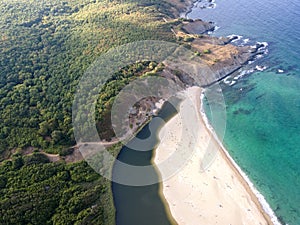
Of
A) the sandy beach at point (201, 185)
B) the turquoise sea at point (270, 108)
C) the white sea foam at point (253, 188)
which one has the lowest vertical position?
the sandy beach at point (201, 185)

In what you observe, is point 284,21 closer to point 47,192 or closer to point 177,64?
point 177,64

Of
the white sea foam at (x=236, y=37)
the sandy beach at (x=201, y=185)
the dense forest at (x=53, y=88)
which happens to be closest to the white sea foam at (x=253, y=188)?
the sandy beach at (x=201, y=185)

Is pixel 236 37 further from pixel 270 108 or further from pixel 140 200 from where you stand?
pixel 140 200

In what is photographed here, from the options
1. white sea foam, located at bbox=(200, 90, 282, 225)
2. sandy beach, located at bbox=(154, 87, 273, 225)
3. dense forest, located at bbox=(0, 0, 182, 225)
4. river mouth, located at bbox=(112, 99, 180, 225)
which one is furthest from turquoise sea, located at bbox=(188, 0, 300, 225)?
dense forest, located at bbox=(0, 0, 182, 225)

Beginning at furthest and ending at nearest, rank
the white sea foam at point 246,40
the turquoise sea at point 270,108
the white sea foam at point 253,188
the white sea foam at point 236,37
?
the white sea foam at point 236,37
the white sea foam at point 246,40
the turquoise sea at point 270,108
the white sea foam at point 253,188

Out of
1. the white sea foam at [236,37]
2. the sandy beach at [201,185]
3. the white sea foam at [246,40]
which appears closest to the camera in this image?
the sandy beach at [201,185]

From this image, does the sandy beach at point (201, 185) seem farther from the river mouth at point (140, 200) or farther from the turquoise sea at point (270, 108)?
the turquoise sea at point (270, 108)

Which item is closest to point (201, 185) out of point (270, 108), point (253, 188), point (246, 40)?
point (253, 188)

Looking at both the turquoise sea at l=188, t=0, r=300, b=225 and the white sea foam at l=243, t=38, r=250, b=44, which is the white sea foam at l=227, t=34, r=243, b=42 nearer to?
the turquoise sea at l=188, t=0, r=300, b=225
